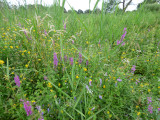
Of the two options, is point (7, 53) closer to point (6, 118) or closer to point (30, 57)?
point (30, 57)

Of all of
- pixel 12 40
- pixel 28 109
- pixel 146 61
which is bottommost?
pixel 28 109

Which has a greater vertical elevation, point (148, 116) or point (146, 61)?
point (146, 61)

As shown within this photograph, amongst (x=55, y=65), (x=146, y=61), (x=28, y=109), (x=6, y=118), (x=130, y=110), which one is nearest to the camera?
(x=28, y=109)

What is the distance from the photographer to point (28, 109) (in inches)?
29.9

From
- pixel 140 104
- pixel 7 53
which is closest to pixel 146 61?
pixel 140 104

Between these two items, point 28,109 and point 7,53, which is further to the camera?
point 7,53

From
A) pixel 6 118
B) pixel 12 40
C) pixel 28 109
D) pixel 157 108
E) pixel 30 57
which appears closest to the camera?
pixel 28 109

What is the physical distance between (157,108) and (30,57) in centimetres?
168

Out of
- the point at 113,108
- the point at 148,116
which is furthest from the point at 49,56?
the point at 148,116

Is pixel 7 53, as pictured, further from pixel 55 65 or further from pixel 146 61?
pixel 146 61

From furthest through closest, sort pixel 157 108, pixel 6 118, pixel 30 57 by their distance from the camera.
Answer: pixel 30 57 → pixel 157 108 → pixel 6 118

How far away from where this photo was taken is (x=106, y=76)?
4.08 feet

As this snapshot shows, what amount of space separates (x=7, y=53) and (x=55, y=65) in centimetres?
80

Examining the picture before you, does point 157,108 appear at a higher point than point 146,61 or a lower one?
lower
